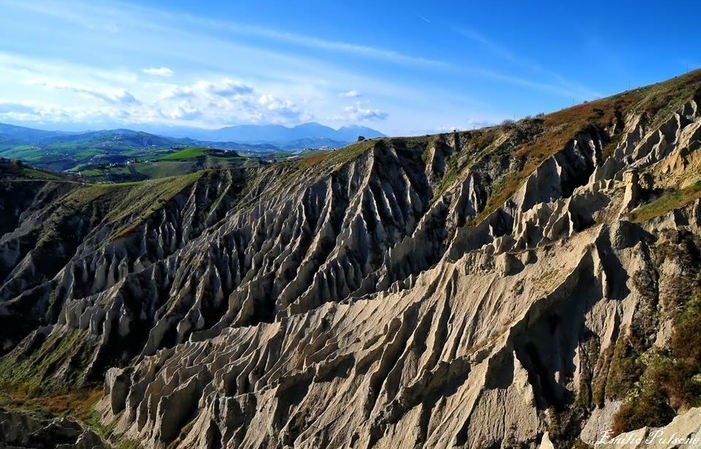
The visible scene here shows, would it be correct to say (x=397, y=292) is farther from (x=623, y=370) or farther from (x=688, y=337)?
(x=688, y=337)

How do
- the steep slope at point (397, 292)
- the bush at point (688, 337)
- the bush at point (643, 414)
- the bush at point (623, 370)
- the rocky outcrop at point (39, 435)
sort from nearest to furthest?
the bush at point (643, 414) < the bush at point (688, 337) < the bush at point (623, 370) < the steep slope at point (397, 292) < the rocky outcrop at point (39, 435)

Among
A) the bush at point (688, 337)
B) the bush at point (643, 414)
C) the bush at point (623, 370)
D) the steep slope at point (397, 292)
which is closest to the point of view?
the bush at point (643, 414)

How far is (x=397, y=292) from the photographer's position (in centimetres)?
3675

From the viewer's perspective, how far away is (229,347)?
138ft

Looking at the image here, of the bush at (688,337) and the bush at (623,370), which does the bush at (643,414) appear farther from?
the bush at (688,337)

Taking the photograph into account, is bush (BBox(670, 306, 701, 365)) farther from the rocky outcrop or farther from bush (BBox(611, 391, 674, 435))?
the rocky outcrop

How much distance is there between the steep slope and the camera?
→ 23797 millimetres

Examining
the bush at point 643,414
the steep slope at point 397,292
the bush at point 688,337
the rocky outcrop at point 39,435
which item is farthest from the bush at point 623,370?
the rocky outcrop at point 39,435

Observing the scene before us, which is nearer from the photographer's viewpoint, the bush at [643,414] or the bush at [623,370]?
Result: the bush at [643,414]

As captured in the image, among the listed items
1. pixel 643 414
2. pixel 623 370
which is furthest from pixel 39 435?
pixel 643 414

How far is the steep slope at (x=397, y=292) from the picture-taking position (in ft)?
78.1

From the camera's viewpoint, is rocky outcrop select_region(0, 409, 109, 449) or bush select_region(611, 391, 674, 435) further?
rocky outcrop select_region(0, 409, 109, 449)

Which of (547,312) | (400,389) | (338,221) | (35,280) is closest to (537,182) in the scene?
(338,221)

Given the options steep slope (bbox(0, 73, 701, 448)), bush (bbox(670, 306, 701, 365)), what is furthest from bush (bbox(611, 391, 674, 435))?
bush (bbox(670, 306, 701, 365))
